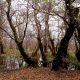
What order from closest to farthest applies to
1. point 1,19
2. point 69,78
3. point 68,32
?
point 69,78
point 68,32
point 1,19

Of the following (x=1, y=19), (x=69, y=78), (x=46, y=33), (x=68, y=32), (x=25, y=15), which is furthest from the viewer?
(x=1, y=19)

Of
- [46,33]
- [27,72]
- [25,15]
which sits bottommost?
[27,72]

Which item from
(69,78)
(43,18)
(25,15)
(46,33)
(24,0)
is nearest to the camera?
(69,78)

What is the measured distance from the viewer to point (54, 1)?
703 inches

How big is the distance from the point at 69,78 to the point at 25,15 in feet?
30.8

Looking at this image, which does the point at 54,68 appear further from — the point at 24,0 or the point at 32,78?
the point at 24,0

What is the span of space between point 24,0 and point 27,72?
21.0 ft

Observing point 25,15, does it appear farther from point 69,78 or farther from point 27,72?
point 69,78

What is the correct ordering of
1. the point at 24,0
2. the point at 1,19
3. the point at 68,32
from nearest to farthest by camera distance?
the point at 68,32 → the point at 24,0 → the point at 1,19

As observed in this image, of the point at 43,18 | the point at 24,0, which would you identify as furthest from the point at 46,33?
the point at 24,0

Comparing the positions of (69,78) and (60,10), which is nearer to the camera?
(69,78)

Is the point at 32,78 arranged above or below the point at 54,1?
below

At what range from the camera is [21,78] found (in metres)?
17.4

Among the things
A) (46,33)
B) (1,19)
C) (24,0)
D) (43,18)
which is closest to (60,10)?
(24,0)
